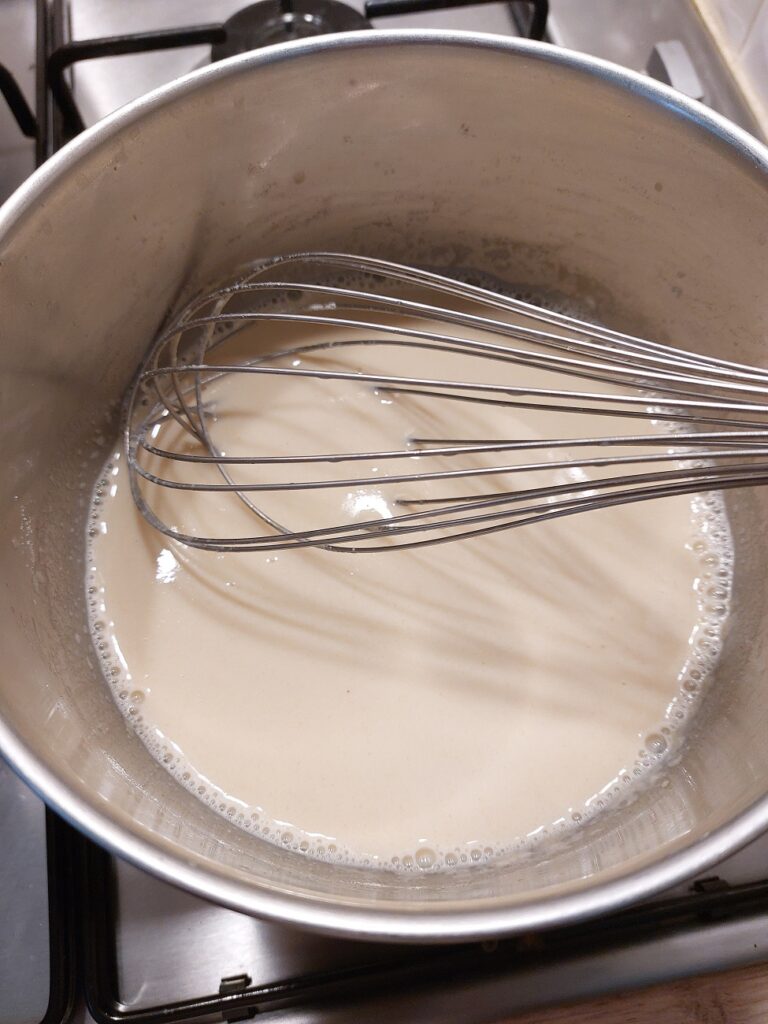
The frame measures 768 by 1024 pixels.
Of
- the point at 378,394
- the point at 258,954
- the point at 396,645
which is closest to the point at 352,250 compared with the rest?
the point at 378,394

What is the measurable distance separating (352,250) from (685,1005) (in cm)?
70

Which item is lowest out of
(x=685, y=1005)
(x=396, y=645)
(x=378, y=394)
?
(x=685, y=1005)

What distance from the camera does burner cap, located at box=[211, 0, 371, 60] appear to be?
73 cm

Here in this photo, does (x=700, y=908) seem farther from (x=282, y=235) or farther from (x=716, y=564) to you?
(x=282, y=235)

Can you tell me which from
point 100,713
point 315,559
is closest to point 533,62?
point 315,559

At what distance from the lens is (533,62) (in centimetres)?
59

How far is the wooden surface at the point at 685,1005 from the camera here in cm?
52

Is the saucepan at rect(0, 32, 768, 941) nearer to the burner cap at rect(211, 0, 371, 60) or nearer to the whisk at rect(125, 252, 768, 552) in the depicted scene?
the whisk at rect(125, 252, 768, 552)

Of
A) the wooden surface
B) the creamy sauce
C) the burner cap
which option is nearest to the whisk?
the creamy sauce

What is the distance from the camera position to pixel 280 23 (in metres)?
0.74

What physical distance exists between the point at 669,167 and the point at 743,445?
0.24 metres

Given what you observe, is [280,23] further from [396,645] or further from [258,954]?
[258,954]

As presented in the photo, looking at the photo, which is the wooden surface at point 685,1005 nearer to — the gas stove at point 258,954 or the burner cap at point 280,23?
the gas stove at point 258,954

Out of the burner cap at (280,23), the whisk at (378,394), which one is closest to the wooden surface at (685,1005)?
the whisk at (378,394)
